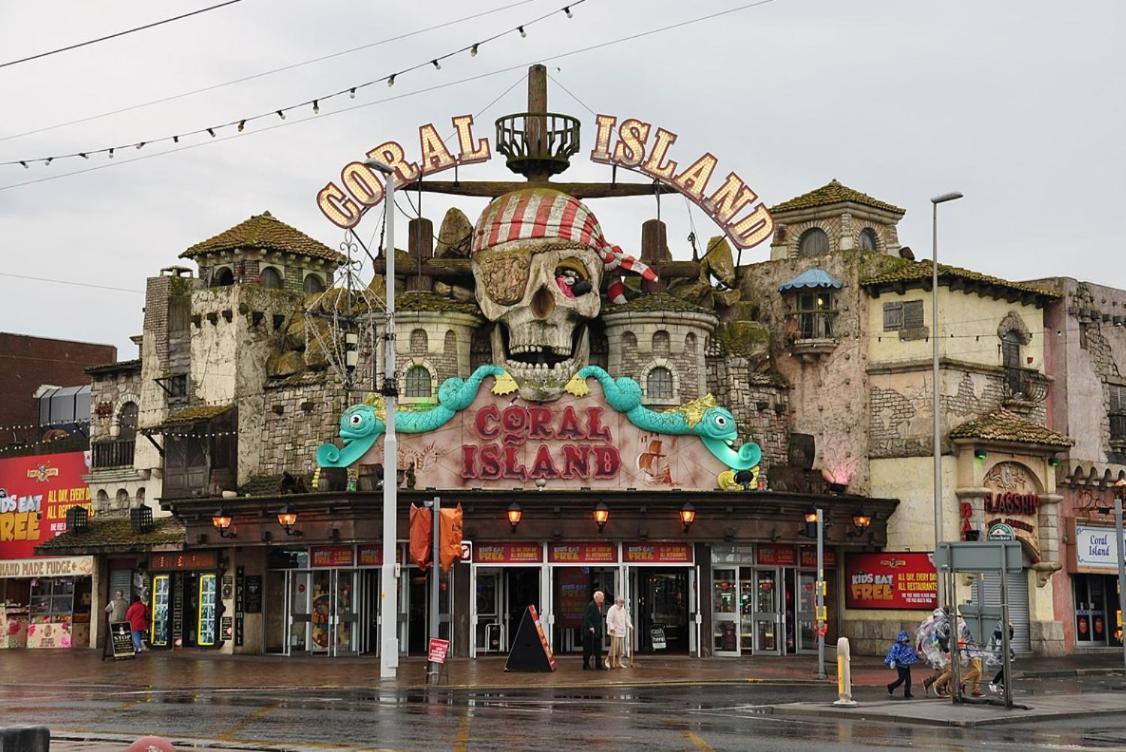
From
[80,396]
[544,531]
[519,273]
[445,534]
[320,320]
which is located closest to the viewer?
[445,534]

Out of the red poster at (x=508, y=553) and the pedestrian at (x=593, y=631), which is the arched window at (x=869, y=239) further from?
the pedestrian at (x=593, y=631)

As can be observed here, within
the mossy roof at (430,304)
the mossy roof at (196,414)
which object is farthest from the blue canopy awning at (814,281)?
the mossy roof at (196,414)

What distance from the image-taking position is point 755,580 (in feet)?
150

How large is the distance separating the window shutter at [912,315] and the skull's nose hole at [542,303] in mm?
10976

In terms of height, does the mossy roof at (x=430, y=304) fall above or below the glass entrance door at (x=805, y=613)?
above

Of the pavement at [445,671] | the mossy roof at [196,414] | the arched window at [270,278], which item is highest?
the arched window at [270,278]

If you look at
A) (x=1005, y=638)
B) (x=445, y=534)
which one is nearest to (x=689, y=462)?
(x=445, y=534)

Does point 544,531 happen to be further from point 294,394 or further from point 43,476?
point 43,476

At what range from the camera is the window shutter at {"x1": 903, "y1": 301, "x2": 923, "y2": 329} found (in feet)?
157

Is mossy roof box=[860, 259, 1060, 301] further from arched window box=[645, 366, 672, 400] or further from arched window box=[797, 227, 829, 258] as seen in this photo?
arched window box=[645, 366, 672, 400]

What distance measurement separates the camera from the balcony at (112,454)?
56031 mm

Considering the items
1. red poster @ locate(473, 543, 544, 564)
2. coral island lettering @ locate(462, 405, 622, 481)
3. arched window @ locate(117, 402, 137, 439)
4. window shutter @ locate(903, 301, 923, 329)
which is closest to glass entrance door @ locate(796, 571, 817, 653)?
coral island lettering @ locate(462, 405, 622, 481)

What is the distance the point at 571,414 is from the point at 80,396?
3204 centimetres

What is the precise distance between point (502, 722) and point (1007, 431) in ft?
92.1
